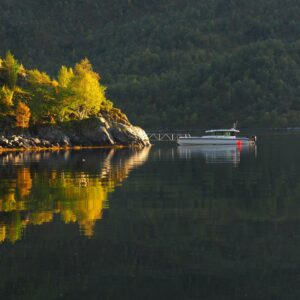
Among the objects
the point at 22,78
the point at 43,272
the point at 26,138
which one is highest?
the point at 22,78

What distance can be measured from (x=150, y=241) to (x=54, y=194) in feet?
65.8

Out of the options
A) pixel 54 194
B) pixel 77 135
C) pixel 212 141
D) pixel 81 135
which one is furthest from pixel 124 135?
pixel 54 194

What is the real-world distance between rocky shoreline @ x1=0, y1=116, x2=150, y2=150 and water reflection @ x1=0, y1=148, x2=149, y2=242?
66461 mm

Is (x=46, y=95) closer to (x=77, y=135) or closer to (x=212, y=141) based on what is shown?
(x=77, y=135)

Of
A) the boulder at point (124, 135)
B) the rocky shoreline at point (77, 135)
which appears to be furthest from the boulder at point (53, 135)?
the boulder at point (124, 135)

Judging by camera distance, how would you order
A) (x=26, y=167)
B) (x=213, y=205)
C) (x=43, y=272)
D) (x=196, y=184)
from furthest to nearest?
1. (x=26, y=167)
2. (x=196, y=184)
3. (x=213, y=205)
4. (x=43, y=272)

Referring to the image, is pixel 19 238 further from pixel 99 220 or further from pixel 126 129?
pixel 126 129

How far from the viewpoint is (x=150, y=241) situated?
113 feet

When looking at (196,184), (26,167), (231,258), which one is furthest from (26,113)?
(231,258)

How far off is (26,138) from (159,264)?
410ft

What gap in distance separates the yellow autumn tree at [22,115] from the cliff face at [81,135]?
68.0 inches

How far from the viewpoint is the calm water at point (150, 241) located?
2683cm

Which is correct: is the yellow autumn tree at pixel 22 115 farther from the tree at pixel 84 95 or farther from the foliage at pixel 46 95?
the tree at pixel 84 95

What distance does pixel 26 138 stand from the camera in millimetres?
152000
